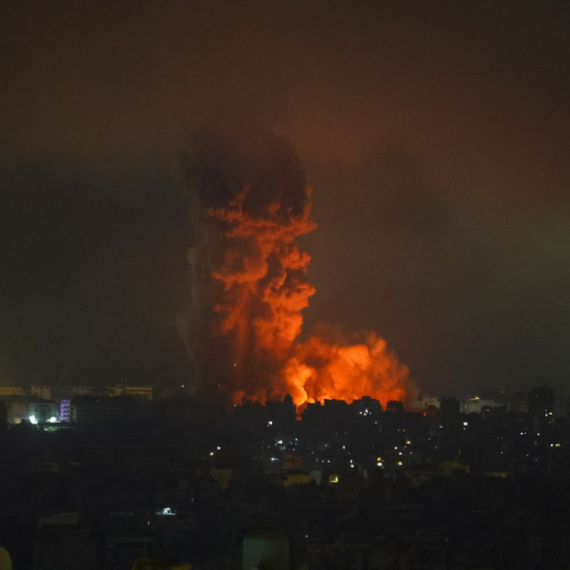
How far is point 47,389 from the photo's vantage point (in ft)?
205

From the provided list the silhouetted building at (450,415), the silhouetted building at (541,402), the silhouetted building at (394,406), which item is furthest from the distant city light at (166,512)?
the silhouetted building at (541,402)

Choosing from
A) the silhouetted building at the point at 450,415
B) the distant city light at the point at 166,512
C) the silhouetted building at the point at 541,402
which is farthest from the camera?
the silhouetted building at the point at 541,402

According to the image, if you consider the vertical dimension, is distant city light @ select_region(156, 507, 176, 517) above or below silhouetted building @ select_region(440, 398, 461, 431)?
below

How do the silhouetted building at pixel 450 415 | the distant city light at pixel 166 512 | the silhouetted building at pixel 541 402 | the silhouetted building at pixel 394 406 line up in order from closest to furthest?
the distant city light at pixel 166 512, the silhouetted building at pixel 450 415, the silhouetted building at pixel 394 406, the silhouetted building at pixel 541 402

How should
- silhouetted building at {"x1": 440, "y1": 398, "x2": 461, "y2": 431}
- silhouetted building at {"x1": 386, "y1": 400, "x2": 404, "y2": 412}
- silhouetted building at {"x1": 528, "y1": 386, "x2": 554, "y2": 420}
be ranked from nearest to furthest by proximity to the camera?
silhouetted building at {"x1": 440, "y1": 398, "x2": 461, "y2": 431} < silhouetted building at {"x1": 386, "y1": 400, "x2": 404, "y2": 412} < silhouetted building at {"x1": 528, "y1": 386, "x2": 554, "y2": 420}

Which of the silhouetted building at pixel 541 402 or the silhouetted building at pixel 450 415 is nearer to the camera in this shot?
the silhouetted building at pixel 450 415

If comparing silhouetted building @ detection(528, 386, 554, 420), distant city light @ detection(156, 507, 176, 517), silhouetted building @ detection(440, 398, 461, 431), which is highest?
silhouetted building @ detection(528, 386, 554, 420)

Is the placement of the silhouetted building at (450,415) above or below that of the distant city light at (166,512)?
above

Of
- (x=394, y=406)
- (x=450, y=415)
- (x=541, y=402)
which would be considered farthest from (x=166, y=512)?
(x=541, y=402)

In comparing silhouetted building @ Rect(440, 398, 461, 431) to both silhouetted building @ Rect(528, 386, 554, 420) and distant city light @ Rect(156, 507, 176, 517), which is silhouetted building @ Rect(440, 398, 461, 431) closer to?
silhouetted building @ Rect(528, 386, 554, 420)

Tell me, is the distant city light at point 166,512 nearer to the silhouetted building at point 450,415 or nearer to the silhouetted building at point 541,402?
the silhouetted building at point 450,415

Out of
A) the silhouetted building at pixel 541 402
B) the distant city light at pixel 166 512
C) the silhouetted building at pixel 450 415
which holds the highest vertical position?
the silhouetted building at pixel 541 402

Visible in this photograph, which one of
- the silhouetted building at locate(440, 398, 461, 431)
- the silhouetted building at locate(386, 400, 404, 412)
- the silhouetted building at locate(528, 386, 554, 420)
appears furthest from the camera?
the silhouetted building at locate(528, 386, 554, 420)

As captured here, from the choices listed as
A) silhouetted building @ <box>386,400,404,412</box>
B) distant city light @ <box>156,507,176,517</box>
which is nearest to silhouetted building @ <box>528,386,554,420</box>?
silhouetted building @ <box>386,400,404,412</box>
